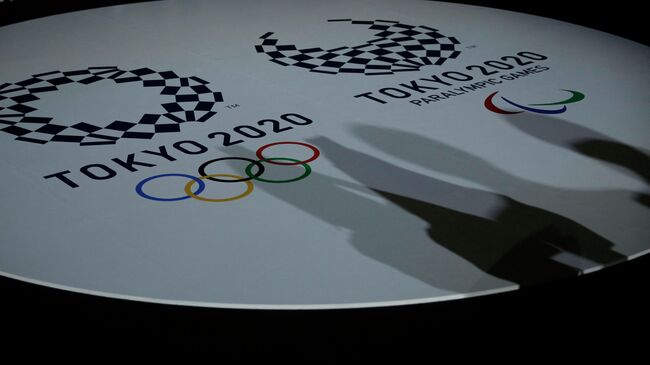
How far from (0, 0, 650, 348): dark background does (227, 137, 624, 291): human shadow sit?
8 cm

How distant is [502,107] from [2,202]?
2.24 meters

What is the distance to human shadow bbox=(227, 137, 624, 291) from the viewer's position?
7.57ft

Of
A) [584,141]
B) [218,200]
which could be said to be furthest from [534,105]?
[218,200]

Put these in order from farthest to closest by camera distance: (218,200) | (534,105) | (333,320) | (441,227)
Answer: (534,105) → (218,200) → (441,227) → (333,320)

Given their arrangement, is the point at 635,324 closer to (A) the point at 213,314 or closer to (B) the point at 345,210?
(B) the point at 345,210

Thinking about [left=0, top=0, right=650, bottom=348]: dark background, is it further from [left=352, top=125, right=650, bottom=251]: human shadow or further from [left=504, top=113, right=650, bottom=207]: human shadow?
[left=504, top=113, right=650, bottom=207]: human shadow

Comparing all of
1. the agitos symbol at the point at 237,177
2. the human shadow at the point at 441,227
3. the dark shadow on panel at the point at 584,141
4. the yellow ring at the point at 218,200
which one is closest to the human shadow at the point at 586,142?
the dark shadow on panel at the point at 584,141

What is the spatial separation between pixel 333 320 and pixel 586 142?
1.69 meters

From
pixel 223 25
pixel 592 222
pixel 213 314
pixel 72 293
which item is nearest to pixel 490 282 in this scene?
pixel 592 222

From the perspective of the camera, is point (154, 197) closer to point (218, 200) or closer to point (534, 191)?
point (218, 200)

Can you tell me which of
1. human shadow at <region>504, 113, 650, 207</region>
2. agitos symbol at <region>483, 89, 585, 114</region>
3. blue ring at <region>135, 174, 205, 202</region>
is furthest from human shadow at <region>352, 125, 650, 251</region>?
blue ring at <region>135, 174, 205, 202</region>

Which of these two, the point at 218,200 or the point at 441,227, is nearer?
the point at 441,227

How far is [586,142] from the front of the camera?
3281mm

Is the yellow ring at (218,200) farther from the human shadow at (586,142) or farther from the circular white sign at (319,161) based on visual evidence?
the human shadow at (586,142)
